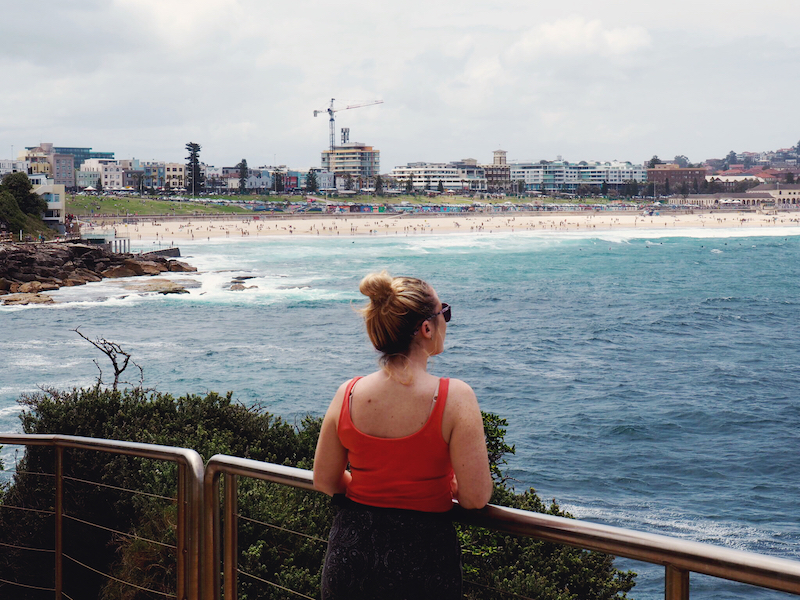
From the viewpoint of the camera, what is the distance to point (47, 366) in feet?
84.2

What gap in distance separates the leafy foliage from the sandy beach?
74560mm

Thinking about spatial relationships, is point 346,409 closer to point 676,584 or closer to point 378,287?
point 378,287

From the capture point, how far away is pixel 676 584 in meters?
1.93

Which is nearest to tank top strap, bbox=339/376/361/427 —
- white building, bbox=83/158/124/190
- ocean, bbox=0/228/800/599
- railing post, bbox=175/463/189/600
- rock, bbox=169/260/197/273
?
railing post, bbox=175/463/189/600

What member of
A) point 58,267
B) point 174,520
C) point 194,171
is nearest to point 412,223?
point 194,171

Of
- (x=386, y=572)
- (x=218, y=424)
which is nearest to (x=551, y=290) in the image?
(x=218, y=424)

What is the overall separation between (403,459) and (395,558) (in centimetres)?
25

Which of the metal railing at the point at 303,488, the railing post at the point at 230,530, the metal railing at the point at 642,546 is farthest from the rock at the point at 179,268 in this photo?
the metal railing at the point at 642,546

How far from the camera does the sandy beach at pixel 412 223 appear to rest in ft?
314

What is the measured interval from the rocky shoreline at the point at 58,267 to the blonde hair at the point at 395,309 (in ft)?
135

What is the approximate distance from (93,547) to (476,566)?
123 inches

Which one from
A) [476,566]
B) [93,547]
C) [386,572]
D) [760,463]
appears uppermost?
[386,572]

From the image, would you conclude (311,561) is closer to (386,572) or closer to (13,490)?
(13,490)

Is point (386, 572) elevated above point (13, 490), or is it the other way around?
point (386, 572)
